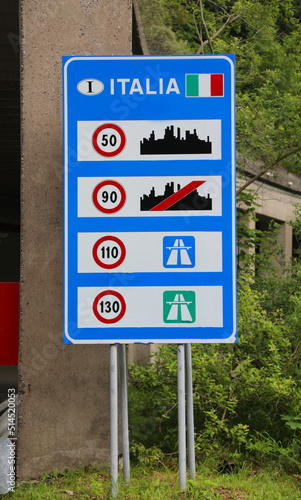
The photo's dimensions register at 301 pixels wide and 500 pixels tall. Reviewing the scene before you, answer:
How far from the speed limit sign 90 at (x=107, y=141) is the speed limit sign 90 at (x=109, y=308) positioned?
0.96m

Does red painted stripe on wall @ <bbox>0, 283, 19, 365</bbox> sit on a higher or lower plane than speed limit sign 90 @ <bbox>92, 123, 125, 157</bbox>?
lower

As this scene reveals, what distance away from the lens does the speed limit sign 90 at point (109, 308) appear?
13.0 feet

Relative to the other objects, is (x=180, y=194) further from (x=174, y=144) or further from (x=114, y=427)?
(x=114, y=427)

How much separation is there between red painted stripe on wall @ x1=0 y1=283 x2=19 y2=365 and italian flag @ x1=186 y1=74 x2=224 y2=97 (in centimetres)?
202

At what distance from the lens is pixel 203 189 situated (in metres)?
4.04

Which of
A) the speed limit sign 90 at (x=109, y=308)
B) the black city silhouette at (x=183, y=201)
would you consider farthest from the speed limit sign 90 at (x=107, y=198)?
the speed limit sign 90 at (x=109, y=308)

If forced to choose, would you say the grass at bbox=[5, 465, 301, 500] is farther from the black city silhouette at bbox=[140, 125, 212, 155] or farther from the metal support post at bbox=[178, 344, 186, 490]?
the black city silhouette at bbox=[140, 125, 212, 155]

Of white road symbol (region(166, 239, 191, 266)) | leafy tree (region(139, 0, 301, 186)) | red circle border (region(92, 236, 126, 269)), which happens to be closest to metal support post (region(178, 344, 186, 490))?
white road symbol (region(166, 239, 191, 266))

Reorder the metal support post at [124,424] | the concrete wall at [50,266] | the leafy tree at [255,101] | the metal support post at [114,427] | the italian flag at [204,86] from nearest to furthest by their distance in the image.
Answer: the metal support post at [114,427], the italian flag at [204,86], the metal support post at [124,424], the concrete wall at [50,266], the leafy tree at [255,101]

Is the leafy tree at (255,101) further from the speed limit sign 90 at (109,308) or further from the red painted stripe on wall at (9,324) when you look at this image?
the speed limit sign 90 at (109,308)

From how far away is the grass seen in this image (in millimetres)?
4082

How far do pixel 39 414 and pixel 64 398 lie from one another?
0.73ft

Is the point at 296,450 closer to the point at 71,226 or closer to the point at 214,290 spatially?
the point at 214,290

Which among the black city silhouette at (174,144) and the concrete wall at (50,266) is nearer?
the black city silhouette at (174,144)
